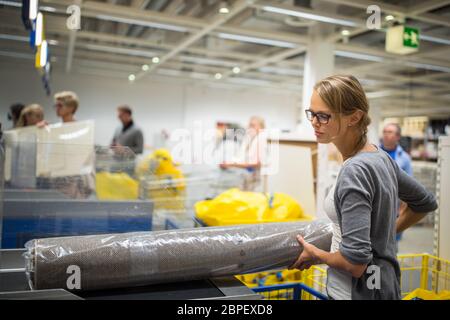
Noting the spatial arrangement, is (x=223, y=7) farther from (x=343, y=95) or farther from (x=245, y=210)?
(x=343, y=95)

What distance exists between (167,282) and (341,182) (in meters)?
0.57

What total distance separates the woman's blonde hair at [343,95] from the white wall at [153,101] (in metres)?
8.72

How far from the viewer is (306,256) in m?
1.17

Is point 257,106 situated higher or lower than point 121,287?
higher

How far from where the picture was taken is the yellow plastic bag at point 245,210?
235 centimetres

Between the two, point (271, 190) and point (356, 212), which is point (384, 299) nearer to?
point (356, 212)

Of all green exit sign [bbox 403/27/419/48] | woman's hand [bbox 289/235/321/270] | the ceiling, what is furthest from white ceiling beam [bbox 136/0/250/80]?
woman's hand [bbox 289/235/321/270]

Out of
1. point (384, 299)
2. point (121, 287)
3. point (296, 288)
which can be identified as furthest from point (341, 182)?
point (296, 288)

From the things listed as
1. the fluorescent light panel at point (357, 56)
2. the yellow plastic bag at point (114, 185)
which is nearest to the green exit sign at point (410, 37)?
the fluorescent light panel at point (357, 56)

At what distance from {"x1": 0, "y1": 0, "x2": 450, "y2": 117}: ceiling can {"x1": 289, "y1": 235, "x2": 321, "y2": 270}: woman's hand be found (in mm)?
1457

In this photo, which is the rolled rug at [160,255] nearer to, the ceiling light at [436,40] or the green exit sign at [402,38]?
the ceiling light at [436,40]

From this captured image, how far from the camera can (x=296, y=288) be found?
177 cm

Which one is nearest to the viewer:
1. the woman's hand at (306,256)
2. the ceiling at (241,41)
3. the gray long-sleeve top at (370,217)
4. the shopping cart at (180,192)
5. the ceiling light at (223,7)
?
the gray long-sleeve top at (370,217)
